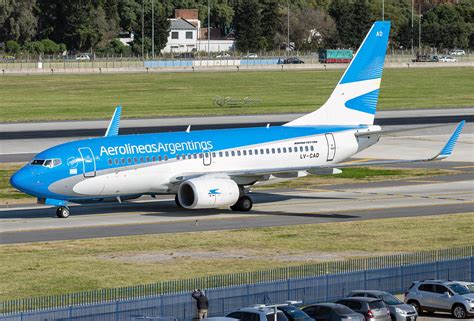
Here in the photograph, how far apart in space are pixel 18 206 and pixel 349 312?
35.4 meters

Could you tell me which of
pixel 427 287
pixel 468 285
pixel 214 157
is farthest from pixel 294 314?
pixel 214 157

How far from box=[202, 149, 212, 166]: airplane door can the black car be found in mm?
27743

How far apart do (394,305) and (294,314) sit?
15.2ft

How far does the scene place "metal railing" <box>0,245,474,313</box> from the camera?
39188 mm

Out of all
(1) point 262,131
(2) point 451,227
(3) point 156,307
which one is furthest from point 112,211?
(3) point 156,307

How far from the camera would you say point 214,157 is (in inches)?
2525

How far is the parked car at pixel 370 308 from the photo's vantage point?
123 feet

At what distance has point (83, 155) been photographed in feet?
197

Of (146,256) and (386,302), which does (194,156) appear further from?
(386,302)

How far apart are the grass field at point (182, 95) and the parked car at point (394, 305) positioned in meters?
89.5

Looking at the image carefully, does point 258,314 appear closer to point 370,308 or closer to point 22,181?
point 370,308

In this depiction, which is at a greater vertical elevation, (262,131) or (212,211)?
(262,131)

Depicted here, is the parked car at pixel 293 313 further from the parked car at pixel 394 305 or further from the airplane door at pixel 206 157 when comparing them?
the airplane door at pixel 206 157

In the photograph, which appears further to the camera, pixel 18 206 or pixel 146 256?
pixel 18 206
